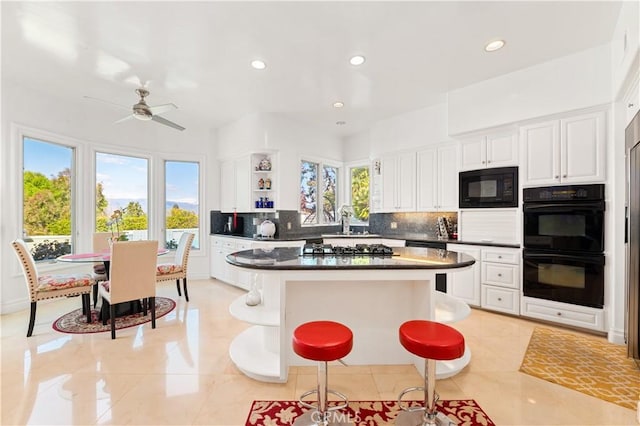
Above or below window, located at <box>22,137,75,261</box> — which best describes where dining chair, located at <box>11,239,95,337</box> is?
below

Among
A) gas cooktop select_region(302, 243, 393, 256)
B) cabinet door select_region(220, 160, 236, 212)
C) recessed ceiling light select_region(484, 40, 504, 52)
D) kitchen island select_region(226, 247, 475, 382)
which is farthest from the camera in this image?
cabinet door select_region(220, 160, 236, 212)

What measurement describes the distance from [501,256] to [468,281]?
54 cm

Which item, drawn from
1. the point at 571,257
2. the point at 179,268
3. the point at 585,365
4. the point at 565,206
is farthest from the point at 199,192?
the point at 585,365

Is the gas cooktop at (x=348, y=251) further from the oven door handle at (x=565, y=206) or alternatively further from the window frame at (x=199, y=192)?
the window frame at (x=199, y=192)

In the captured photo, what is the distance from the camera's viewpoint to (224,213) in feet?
18.9

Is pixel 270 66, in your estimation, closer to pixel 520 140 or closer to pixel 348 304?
pixel 348 304

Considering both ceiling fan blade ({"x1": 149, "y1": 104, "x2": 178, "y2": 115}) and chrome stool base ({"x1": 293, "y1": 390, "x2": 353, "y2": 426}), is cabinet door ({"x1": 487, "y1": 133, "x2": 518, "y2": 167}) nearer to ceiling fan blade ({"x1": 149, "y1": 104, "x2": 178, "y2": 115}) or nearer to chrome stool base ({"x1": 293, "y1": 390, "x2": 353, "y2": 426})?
chrome stool base ({"x1": 293, "y1": 390, "x2": 353, "y2": 426})

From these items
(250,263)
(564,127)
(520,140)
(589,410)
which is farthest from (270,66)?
(589,410)

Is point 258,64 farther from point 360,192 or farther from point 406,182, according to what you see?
point 360,192

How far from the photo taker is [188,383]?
218 centimetres

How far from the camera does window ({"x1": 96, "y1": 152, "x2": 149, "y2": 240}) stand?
4.77 meters

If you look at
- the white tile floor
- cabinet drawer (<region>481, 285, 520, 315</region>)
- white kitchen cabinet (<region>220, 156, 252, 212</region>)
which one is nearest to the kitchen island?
the white tile floor

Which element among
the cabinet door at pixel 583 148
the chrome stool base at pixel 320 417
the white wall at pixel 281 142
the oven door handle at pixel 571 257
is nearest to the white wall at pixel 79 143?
the white wall at pixel 281 142

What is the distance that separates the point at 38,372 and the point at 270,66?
3627mm
